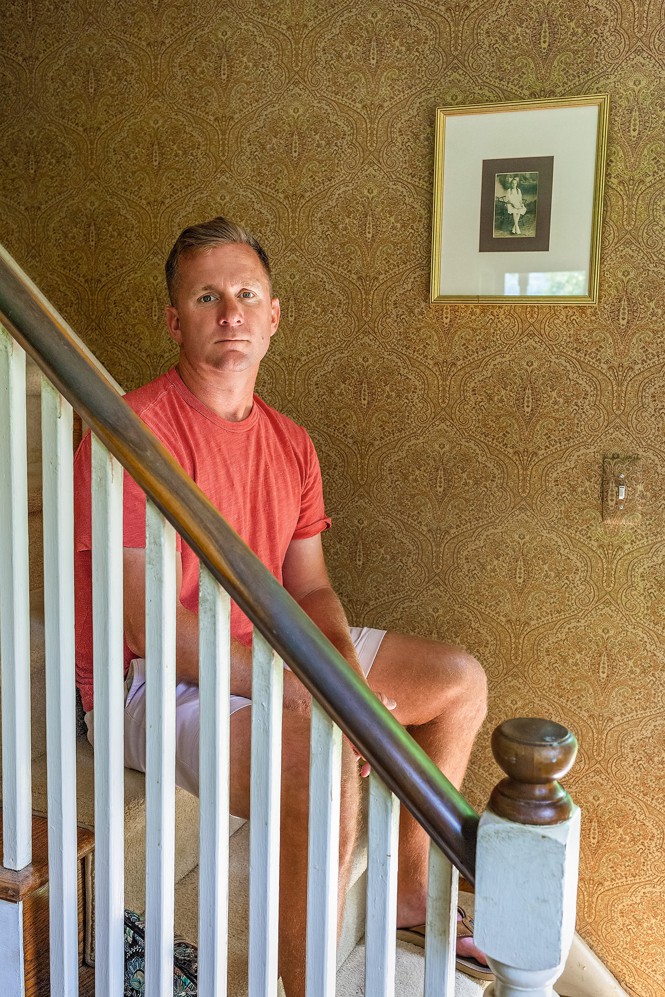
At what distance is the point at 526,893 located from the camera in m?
1.08

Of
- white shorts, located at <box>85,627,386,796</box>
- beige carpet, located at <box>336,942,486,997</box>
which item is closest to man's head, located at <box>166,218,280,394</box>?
white shorts, located at <box>85,627,386,796</box>

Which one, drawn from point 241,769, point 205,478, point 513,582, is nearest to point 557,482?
point 513,582

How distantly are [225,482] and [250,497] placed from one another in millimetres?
82

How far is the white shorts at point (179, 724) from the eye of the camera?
175cm

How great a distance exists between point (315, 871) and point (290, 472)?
1161 mm

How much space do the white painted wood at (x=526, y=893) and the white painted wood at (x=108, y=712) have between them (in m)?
0.49

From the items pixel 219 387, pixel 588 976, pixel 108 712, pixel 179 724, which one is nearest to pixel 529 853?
pixel 108 712

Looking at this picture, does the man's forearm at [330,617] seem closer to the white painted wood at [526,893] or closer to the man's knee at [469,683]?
the man's knee at [469,683]

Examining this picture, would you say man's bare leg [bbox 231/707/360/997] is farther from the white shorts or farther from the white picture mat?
the white picture mat

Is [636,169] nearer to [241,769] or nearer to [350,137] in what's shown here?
[350,137]

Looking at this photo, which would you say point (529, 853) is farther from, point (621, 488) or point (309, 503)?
point (621, 488)

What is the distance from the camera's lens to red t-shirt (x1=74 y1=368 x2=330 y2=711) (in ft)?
5.93

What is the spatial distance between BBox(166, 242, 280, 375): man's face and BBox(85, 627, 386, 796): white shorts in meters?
0.66

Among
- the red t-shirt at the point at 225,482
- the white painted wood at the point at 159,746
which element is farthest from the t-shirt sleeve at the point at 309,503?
the white painted wood at the point at 159,746
